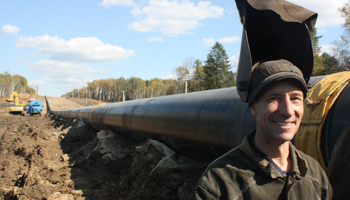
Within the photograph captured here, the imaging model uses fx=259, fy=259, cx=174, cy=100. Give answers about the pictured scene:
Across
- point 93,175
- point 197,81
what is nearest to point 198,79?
point 197,81

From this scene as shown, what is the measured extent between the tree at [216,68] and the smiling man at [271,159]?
1910 inches

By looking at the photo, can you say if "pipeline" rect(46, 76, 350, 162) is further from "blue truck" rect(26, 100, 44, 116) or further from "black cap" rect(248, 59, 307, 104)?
"blue truck" rect(26, 100, 44, 116)

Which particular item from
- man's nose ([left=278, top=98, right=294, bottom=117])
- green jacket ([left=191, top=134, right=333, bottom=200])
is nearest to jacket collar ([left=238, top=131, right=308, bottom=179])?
green jacket ([left=191, top=134, right=333, bottom=200])

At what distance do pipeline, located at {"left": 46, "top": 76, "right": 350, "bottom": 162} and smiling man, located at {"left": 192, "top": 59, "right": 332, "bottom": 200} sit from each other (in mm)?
1074

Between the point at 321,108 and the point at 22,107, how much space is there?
33.2 metres

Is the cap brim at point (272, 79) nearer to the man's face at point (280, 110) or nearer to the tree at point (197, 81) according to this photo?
the man's face at point (280, 110)

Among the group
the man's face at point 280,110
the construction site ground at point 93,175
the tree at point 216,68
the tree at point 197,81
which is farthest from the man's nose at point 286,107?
the tree at point 197,81

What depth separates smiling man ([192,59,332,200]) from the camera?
140cm

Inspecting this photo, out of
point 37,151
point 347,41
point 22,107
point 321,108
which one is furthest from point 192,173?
point 347,41

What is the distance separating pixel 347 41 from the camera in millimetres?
31609

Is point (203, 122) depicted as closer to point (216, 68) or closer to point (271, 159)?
point (271, 159)

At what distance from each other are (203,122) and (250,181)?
2.92m

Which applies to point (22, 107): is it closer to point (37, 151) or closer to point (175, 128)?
point (37, 151)

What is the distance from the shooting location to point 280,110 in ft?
4.91
